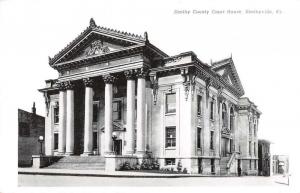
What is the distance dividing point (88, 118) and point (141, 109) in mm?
2846

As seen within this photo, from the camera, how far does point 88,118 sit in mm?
18094

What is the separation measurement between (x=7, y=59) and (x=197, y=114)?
296 inches

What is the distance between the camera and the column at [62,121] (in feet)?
62.4

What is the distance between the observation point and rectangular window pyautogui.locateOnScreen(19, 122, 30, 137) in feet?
44.5

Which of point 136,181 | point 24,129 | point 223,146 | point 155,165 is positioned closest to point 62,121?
point 24,129

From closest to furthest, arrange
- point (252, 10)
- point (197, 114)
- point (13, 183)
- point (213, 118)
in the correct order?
1. point (252, 10)
2. point (13, 183)
3. point (197, 114)
4. point (213, 118)

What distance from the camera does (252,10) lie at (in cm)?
1118

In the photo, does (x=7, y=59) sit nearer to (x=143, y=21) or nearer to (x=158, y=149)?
(x=143, y=21)

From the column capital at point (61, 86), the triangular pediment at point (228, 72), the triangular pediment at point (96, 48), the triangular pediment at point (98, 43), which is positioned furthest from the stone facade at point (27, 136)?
the triangular pediment at point (228, 72)

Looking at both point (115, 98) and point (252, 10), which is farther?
point (115, 98)

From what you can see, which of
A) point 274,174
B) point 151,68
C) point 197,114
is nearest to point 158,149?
point 197,114

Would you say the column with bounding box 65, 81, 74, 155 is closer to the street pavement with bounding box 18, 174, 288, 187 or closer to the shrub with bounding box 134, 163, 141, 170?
the shrub with bounding box 134, 163, 141, 170

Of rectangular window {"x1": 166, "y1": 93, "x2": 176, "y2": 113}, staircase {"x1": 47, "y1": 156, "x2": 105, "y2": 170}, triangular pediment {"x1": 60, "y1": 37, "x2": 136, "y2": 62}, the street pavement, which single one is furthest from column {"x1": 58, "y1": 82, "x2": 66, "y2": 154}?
the street pavement

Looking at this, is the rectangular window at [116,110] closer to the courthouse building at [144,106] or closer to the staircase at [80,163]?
the courthouse building at [144,106]
